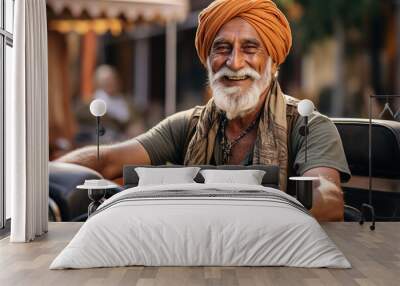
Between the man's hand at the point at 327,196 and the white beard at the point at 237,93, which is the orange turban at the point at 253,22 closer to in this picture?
the white beard at the point at 237,93

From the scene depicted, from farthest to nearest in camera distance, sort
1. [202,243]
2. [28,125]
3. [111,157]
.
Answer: [111,157] → [28,125] → [202,243]

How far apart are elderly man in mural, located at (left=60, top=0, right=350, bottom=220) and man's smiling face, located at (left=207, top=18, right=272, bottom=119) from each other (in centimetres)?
1

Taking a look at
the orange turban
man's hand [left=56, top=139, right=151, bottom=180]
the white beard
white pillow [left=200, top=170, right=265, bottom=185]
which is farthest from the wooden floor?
the orange turban

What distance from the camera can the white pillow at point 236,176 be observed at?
613cm

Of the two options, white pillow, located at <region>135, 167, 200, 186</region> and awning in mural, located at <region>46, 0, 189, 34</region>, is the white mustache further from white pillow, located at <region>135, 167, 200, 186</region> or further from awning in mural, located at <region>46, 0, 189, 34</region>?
white pillow, located at <region>135, 167, 200, 186</region>

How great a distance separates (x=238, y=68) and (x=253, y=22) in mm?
506

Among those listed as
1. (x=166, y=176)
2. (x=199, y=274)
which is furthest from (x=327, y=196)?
(x=199, y=274)

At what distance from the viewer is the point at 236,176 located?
6.16 metres

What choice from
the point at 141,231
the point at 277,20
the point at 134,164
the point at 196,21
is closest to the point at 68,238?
the point at 134,164

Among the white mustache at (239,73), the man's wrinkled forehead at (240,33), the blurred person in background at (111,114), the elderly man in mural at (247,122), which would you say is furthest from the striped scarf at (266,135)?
the blurred person in background at (111,114)

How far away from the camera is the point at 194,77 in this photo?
6.86 meters

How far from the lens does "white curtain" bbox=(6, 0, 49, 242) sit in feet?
18.3

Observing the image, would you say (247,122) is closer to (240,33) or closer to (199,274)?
(240,33)

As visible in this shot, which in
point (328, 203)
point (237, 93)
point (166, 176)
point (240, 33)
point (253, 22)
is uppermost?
point (253, 22)
